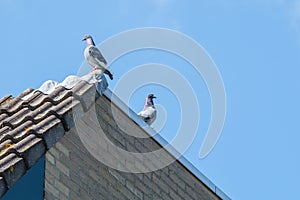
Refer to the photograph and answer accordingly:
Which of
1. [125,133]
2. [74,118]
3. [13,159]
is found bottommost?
[13,159]

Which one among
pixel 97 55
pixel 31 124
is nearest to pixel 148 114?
pixel 97 55

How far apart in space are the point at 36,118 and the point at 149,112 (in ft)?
15.1

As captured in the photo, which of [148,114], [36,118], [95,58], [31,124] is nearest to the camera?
[31,124]

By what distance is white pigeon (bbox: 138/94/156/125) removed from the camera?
612 inches

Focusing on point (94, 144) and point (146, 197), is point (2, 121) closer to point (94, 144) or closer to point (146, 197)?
point (94, 144)

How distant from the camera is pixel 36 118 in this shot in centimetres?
1182

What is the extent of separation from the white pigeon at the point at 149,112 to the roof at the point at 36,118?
207cm

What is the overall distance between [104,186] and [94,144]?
0.42m

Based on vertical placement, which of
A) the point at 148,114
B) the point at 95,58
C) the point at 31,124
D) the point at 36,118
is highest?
the point at 148,114

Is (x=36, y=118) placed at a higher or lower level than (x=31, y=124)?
higher

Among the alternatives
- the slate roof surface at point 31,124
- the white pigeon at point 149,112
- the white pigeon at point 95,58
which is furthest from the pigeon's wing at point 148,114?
the slate roof surface at point 31,124

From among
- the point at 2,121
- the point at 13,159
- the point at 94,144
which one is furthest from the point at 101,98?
the point at 13,159

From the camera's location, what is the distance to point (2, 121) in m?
12.1

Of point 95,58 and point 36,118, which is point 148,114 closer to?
point 95,58
